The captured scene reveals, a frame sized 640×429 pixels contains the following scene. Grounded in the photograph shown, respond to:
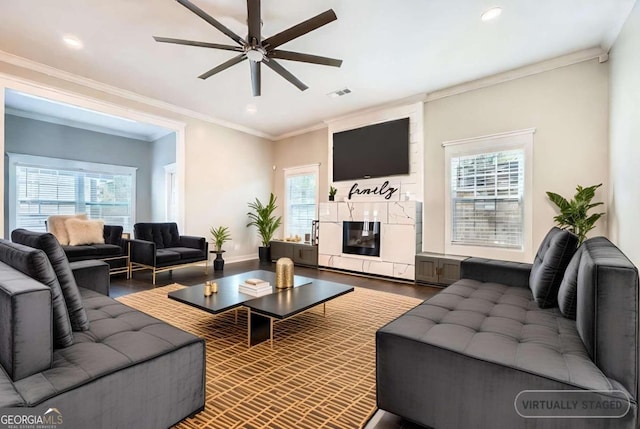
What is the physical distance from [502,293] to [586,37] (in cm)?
312

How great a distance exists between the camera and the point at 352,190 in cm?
572

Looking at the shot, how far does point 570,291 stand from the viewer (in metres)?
1.67

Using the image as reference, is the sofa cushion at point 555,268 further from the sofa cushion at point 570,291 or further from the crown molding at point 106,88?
the crown molding at point 106,88

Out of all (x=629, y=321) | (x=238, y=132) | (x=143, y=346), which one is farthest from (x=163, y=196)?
(x=629, y=321)

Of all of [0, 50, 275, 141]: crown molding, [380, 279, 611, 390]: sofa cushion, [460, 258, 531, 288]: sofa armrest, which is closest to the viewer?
[380, 279, 611, 390]: sofa cushion

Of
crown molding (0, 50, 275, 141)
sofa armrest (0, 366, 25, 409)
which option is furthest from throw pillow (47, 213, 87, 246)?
sofa armrest (0, 366, 25, 409)

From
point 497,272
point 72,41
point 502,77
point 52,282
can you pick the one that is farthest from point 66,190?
point 502,77

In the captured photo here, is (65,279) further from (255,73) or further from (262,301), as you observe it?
(255,73)

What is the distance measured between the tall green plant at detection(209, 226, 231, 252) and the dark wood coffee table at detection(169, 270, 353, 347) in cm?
271

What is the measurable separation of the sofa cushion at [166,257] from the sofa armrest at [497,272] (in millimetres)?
3999

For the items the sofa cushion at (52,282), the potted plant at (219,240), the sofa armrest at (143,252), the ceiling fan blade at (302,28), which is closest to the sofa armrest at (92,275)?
the sofa cushion at (52,282)

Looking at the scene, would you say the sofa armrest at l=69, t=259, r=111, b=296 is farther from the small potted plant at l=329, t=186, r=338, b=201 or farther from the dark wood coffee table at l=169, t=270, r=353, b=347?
the small potted plant at l=329, t=186, r=338, b=201

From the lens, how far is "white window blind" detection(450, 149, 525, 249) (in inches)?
158

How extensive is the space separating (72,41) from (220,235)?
3487 millimetres
